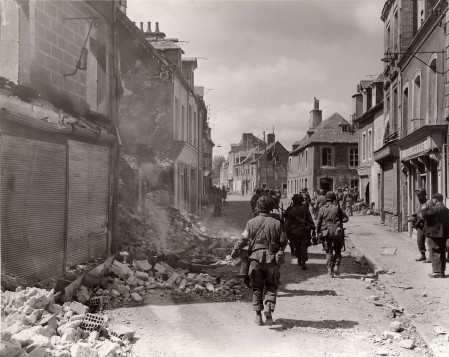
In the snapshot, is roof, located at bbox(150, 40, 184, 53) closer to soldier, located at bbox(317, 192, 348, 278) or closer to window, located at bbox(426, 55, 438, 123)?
window, located at bbox(426, 55, 438, 123)

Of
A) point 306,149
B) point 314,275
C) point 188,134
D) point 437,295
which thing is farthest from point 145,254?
point 306,149

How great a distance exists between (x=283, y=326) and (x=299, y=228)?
13.4 ft

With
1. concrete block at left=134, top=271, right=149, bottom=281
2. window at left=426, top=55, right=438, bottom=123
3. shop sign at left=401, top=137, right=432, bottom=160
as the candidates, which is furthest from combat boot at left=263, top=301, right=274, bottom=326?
window at left=426, top=55, right=438, bottom=123

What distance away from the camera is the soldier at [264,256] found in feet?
19.7

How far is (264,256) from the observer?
6.06 meters

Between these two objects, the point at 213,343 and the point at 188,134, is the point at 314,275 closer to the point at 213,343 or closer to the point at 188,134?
the point at 213,343

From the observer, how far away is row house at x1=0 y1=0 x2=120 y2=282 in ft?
20.0

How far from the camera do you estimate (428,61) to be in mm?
12836

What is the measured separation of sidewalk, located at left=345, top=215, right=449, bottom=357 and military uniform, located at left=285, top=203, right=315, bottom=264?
1.63 meters

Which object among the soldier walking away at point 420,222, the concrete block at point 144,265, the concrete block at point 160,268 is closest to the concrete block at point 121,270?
the concrete block at point 144,265

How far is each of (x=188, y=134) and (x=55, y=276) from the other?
14.1 m

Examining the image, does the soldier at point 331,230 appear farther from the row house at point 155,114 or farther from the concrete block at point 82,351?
the row house at point 155,114

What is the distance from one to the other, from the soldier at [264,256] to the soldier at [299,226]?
363cm

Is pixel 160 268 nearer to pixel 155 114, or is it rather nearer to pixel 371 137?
pixel 155 114
